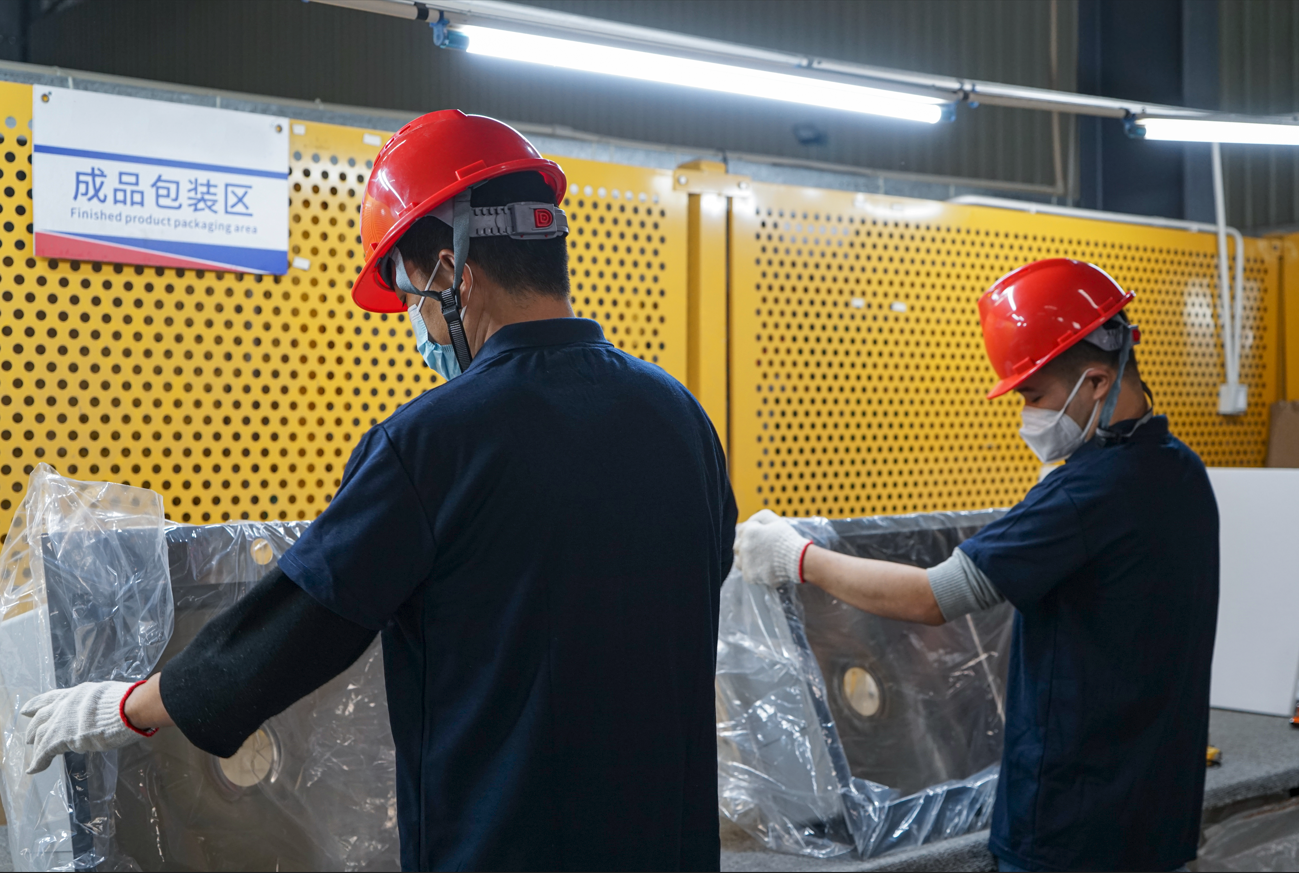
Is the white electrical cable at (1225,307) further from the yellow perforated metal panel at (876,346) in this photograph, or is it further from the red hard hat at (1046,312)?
the red hard hat at (1046,312)

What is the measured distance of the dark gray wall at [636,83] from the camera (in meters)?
2.59

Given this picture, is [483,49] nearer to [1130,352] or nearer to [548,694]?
[548,694]

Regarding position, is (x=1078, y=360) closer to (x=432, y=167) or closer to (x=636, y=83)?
(x=432, y=167)

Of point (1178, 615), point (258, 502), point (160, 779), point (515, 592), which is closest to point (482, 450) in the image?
point (515, 592)

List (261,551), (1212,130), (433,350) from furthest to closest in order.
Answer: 1. (1212,130)
2. (261,551)
3. (433,350)

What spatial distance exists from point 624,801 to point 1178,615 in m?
0.99

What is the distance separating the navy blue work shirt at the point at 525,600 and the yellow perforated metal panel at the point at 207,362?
746mm

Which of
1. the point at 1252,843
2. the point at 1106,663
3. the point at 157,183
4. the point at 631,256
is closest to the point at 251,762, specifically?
the point at 157,183

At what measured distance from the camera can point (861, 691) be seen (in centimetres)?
187

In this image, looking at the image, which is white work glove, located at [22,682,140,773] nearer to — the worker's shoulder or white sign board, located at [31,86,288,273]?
the worker's shoulder

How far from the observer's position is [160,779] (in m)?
1.31

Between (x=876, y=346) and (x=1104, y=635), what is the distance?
92 centimetres

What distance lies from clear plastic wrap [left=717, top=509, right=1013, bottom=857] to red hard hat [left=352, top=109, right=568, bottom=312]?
3.17ft

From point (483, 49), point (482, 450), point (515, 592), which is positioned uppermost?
point (483, 49)
